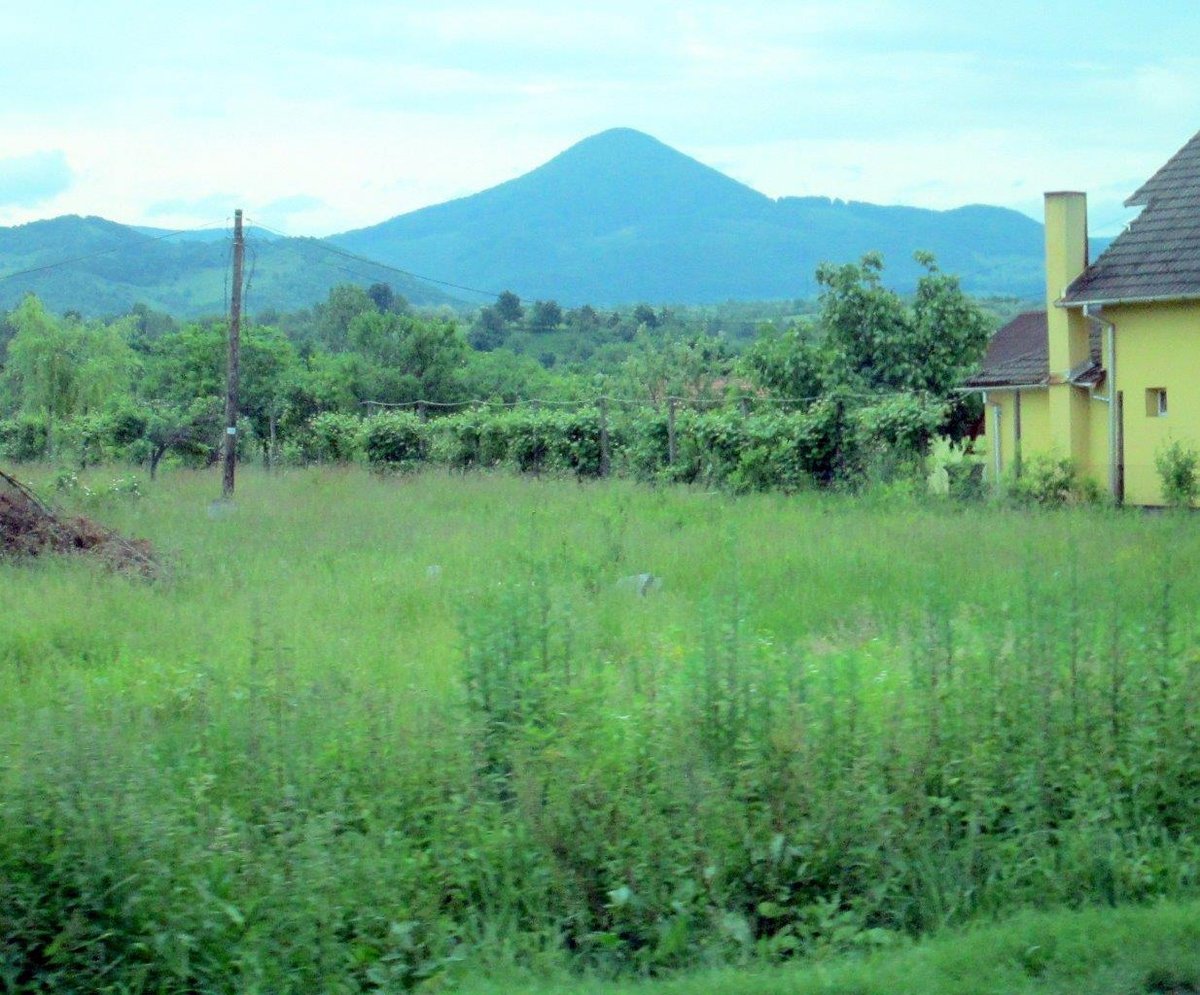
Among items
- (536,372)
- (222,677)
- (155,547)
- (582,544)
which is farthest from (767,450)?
(536,372)

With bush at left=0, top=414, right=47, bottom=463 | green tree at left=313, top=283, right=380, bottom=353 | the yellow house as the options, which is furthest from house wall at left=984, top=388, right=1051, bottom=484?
green tree at left=313, top=283, right=380, bottom=353

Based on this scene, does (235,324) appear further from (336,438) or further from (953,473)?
(953,473)

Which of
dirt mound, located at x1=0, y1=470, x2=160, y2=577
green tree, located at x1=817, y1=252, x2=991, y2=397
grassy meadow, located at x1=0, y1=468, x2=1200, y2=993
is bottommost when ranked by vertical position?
grassy meadow, located at x1=0, y1=468, x2=1200, y2=993

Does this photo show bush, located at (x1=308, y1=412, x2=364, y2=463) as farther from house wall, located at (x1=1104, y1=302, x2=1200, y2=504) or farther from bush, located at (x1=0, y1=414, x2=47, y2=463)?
house wall, located at (x1=1104, y1=302, x2=1200, y2=504)

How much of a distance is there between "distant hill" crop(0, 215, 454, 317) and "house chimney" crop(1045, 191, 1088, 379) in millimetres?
93903

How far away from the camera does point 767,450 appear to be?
25.1m

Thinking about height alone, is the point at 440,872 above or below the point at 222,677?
below

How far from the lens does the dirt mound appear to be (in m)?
15.2

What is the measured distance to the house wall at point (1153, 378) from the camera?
21719mm

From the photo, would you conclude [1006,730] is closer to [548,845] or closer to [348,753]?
[548,845]

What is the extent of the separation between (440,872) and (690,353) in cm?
5932

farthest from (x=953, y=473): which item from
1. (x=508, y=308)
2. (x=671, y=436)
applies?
(x=508, y=308)

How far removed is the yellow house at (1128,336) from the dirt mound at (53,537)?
14873 mm

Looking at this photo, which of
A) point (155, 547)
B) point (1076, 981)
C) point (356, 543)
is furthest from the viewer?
point (356, 543)
